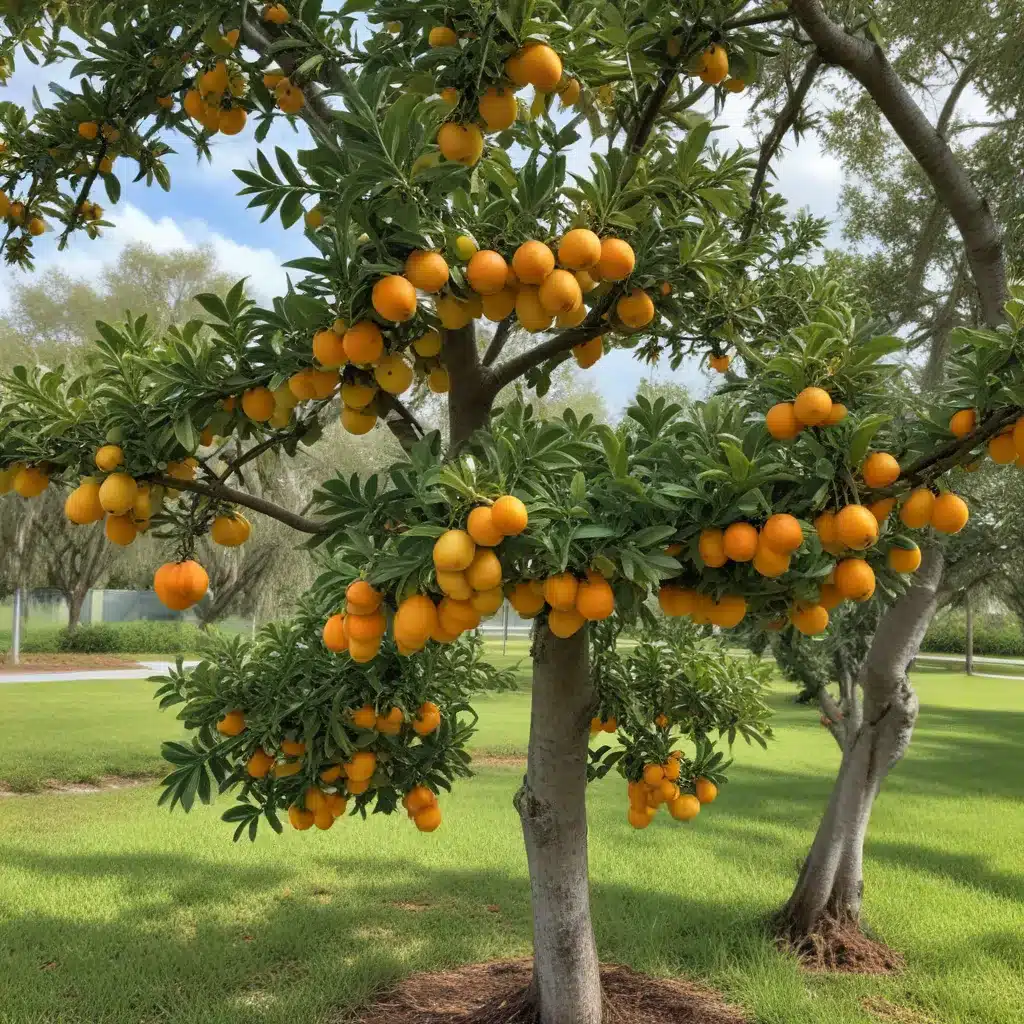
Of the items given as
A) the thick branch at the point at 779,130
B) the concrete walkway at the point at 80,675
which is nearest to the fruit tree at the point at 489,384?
the thick branch at the point at 779,130

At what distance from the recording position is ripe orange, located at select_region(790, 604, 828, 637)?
1.82 m

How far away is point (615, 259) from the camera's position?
1.76 meters

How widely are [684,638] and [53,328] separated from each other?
21205mm

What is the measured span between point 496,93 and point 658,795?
263 centimetres

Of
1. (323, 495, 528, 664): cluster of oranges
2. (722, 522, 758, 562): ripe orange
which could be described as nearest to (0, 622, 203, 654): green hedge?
(323, 495, 528, 664): cluster of oranges

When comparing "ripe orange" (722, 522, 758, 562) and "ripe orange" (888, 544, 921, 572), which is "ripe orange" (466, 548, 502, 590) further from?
"ripe orange" (888, 544, 921, 572)

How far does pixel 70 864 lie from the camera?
17.9 feet

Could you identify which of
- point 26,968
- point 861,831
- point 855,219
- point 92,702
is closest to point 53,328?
point 92,702

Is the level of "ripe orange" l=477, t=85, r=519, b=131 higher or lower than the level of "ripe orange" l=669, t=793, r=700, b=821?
higher

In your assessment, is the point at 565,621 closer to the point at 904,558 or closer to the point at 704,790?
the point at 904,558

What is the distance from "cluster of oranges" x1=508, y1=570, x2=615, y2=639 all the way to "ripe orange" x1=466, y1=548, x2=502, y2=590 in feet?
0.49

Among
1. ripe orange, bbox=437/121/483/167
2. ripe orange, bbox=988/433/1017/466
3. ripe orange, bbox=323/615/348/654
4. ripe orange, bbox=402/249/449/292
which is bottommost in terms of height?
ripe orange, bbox=323/615/348/654

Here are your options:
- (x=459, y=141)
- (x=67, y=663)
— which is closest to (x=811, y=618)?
(x=459, y=141)

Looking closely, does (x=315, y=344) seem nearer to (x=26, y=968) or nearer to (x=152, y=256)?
(x=26, y=968)
